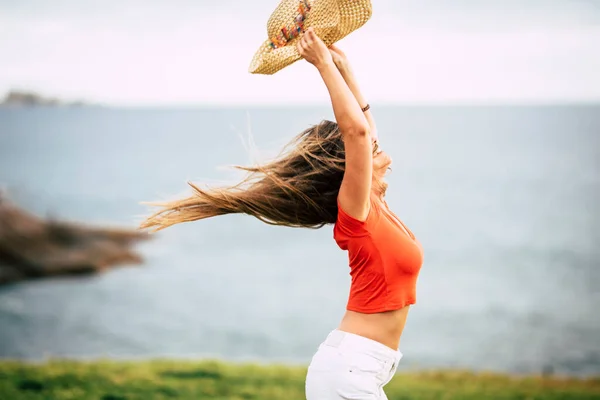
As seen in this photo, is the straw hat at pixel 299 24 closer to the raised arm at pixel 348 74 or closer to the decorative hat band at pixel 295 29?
the decorative hat band at pixel 295 29

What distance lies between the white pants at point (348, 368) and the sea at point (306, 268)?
0.94m

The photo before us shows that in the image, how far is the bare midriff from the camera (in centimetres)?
252

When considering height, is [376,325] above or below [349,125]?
below

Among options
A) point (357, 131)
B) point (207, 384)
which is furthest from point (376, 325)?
point (207, 384)

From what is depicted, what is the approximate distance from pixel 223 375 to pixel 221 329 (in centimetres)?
1231

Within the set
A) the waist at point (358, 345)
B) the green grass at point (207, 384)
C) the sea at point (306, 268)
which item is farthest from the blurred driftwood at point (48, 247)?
the waist at point (358, 345)

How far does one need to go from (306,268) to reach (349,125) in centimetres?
2609

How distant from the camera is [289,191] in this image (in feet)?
9.48

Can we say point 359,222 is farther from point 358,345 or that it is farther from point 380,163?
point 358,345

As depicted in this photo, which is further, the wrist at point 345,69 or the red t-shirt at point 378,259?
the wrist at point 345,69

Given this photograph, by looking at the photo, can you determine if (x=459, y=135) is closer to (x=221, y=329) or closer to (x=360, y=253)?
(x=221, y=329)

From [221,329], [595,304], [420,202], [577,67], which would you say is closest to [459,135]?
[420,202]

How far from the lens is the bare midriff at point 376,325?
2521 millimetres

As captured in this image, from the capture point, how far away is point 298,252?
104 feet
